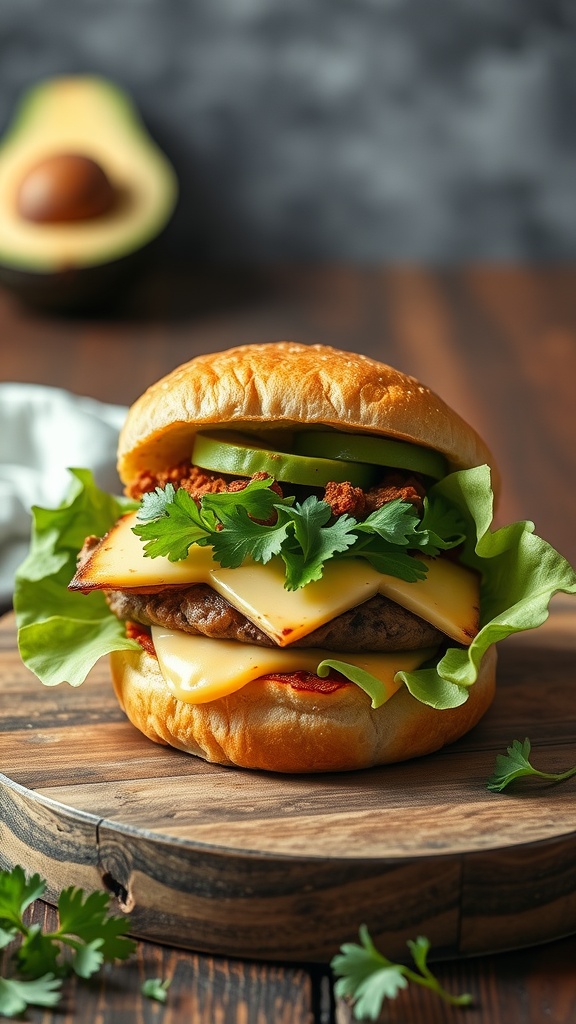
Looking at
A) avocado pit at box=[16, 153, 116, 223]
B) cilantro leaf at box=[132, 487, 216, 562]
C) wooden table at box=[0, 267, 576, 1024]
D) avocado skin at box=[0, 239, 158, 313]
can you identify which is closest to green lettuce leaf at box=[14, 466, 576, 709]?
cilantro leaf at box=[132, 487, 216, 562]

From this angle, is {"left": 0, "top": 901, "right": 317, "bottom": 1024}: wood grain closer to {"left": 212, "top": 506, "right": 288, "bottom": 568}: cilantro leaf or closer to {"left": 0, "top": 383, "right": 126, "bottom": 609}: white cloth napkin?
{"left": 212, "top": 506, "right": 288, "bottom": 568}: cilantro leaf

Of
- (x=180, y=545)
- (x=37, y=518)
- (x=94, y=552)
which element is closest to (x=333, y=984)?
(x=180, y=545)

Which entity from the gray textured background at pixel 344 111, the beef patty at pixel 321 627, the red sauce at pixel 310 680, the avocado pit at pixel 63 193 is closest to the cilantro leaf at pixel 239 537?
the beef patty at pixel 321 627

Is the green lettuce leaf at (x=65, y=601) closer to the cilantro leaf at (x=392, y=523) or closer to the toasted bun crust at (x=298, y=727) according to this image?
the toasted bun crust at (x=298, y=727)

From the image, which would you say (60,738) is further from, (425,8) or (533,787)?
(425,8)

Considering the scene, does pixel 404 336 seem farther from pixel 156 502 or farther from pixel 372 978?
pixel 372 978

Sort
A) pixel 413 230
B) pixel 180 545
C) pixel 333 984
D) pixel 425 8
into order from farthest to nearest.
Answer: pixel 413 230 < pixel 425 8 < pixel 180 545 < pixel 333 984

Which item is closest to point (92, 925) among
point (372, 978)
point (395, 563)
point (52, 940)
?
point (52, 940)
